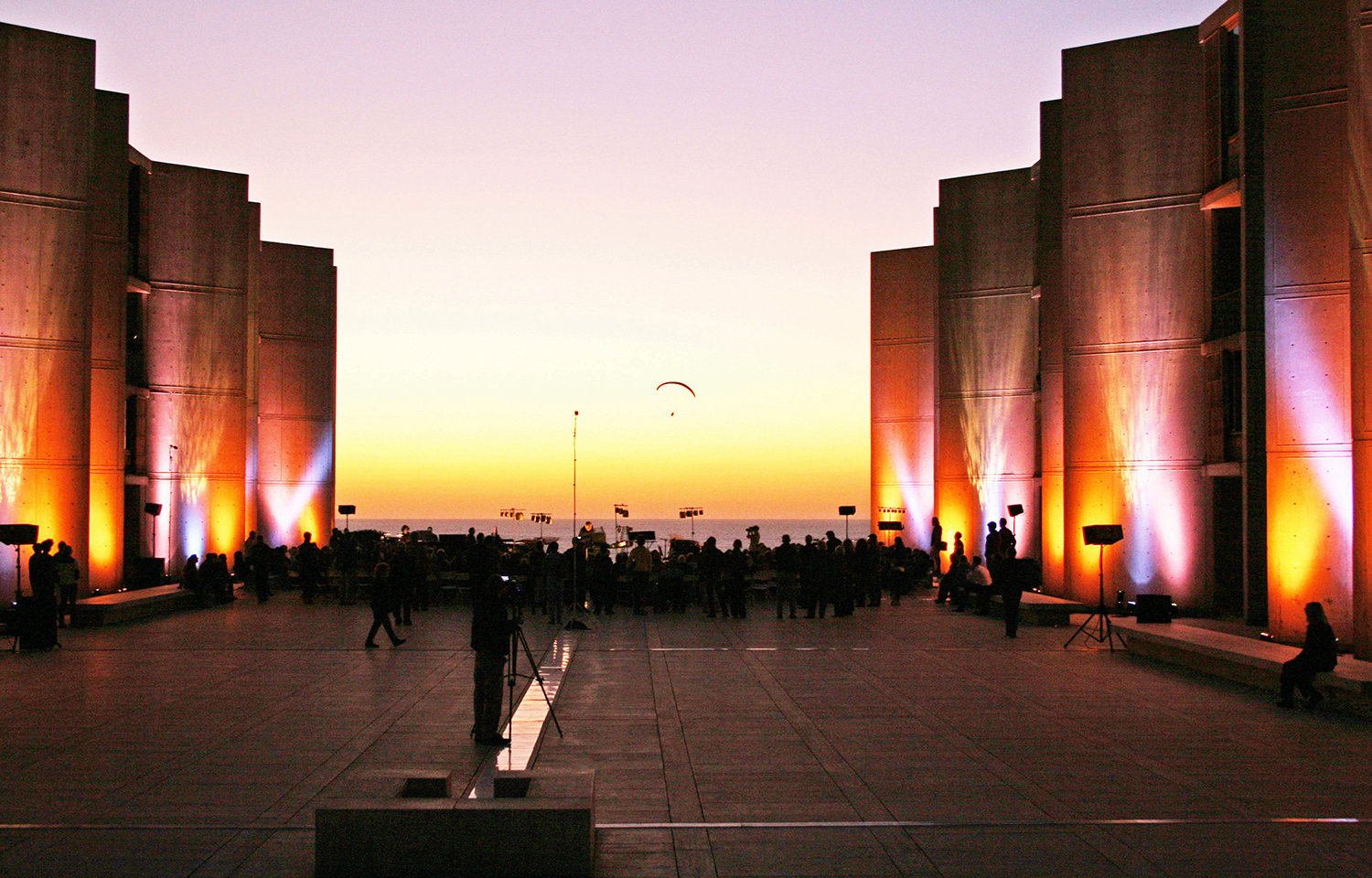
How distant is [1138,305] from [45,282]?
1890cm

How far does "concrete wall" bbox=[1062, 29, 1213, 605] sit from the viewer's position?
22.4m

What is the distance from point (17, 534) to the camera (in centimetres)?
1894

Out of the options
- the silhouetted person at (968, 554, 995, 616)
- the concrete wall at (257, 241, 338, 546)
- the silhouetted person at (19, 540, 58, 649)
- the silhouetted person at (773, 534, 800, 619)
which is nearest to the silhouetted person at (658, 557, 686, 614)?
the silhouetted person at (773, 534, 800, 619)

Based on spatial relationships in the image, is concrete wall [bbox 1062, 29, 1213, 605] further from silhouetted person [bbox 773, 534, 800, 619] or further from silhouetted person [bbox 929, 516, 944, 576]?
silhouetted person [bbox 929, 516, 944, 576]

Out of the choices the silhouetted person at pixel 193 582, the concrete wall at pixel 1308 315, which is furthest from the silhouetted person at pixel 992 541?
the silhouetted person at pixel 193 582

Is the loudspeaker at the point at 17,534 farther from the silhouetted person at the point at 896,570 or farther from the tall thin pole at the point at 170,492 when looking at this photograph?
the silhouetted person at the point at 896,570

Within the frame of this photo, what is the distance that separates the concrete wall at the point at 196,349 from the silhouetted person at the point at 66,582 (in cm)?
928

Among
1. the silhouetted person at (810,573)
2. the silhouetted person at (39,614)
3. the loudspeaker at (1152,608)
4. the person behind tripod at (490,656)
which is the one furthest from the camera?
the silhouetted person at (810,573)

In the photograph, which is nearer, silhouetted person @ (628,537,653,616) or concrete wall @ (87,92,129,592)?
concrete wall @ (87,92,129,592)

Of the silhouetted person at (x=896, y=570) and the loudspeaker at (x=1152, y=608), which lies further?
the silhouetted person at (x=896, y=570)

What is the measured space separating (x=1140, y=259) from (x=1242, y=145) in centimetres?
349

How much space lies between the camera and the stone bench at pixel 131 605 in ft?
67.3

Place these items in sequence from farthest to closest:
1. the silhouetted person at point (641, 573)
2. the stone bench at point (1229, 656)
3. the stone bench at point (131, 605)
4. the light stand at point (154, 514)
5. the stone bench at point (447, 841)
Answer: the light stand at point (154, 514), the silhouetted person at point (641, 573), the stone bench at point (131, 605), the stone bench at point (1229, 656), the stone bench at point (447, 841)

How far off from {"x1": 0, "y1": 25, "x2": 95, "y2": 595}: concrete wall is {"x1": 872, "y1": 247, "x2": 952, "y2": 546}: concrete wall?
81.1ft
